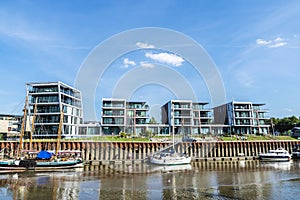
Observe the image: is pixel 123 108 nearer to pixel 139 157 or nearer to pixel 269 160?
pixel 139 157

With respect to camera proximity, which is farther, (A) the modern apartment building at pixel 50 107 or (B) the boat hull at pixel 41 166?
(A) the modern apartment building at pixel 50 107

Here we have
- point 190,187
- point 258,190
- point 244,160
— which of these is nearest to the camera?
point 258,190

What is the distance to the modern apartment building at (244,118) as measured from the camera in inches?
3332

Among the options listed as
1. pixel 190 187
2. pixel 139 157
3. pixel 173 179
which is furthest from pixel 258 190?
pixel 139 157

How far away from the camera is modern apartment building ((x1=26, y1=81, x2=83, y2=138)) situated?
6141 cm

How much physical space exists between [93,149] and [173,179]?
21.4m

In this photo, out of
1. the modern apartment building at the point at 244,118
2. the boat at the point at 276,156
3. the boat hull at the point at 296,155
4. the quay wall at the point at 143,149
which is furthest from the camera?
the modern apartment building at the point at 244,118

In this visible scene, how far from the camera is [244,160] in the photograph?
160 feet

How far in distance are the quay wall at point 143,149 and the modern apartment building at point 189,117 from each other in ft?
91.6

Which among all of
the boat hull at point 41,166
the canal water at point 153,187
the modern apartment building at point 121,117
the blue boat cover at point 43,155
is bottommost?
the canal water at point 153,187

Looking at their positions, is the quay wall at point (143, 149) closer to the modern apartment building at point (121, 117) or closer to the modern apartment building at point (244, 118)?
the modern apartment building at point (121, 117)

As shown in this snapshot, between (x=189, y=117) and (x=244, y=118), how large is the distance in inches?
775

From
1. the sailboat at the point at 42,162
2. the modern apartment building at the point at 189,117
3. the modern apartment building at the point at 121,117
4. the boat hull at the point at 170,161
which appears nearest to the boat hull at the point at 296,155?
the boat hull at the point at 170,161

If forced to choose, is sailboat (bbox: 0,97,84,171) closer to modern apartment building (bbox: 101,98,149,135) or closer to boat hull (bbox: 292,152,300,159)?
modern apartment building (bbox: 101,98,149,135)
